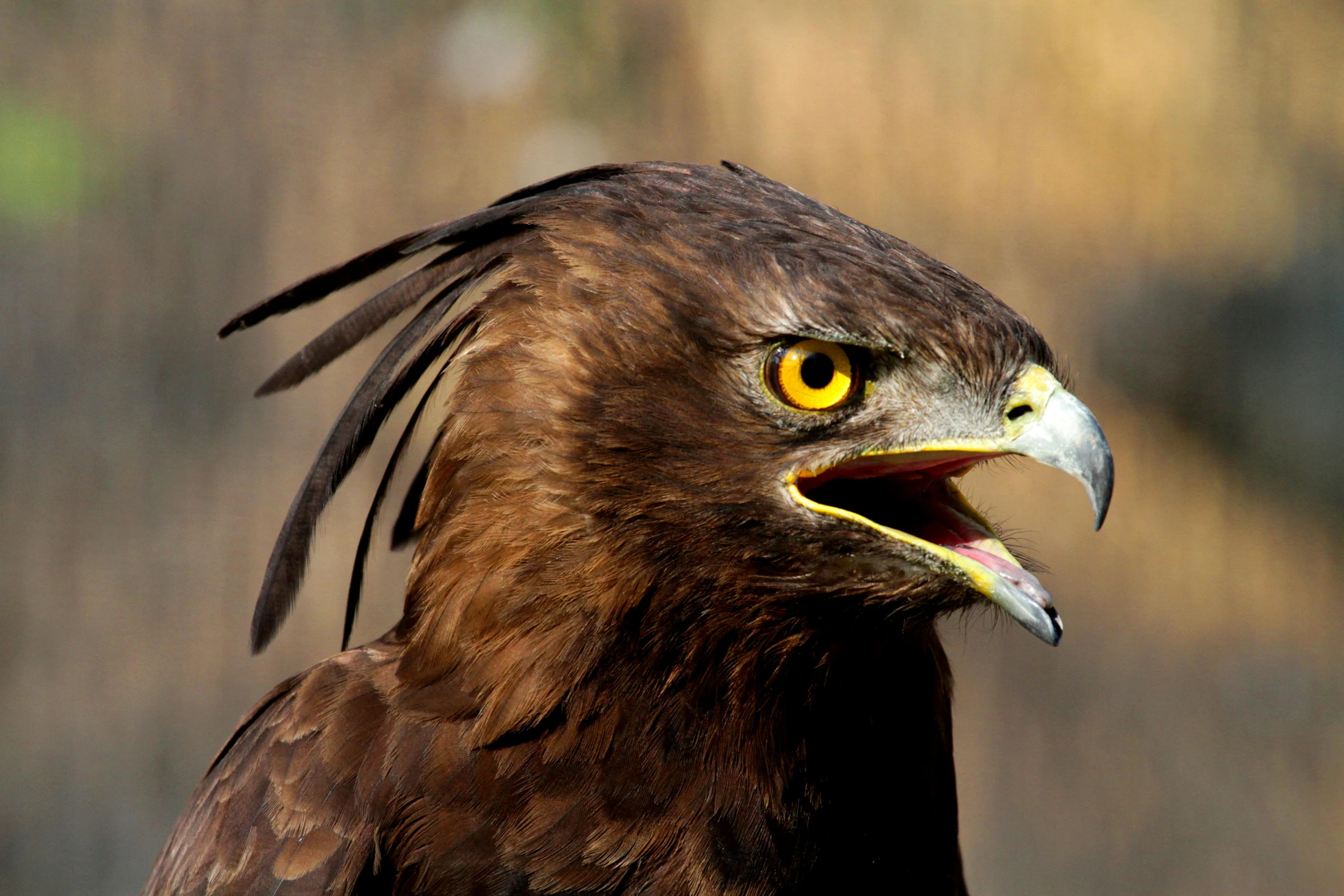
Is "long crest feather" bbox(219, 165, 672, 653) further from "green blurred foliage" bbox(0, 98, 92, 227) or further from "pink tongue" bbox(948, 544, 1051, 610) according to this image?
"green blurred foliage" bbox(0, 98, 92, 227)

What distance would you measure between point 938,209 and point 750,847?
427 centimetres

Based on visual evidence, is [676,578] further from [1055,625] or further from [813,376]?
[1055,625]

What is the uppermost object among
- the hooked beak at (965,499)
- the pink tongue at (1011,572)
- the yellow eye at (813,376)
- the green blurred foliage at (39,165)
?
the green blurred foliage at (39,165)

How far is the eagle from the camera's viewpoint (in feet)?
6.39

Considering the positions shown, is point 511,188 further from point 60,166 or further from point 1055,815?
point 1055,815

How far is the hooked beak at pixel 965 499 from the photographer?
1.91 metres

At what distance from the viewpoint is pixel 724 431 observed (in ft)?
6.50

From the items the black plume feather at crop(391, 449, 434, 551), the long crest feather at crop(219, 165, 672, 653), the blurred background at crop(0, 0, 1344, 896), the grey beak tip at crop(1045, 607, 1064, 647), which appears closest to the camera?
the grey beak tip at crop(1045, 607, 1064, 647)

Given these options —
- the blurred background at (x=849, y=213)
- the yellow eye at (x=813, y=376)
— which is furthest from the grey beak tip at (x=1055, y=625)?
the blurred background at (x=849, y=213)

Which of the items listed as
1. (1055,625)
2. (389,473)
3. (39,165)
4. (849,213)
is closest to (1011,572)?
(1055,625)

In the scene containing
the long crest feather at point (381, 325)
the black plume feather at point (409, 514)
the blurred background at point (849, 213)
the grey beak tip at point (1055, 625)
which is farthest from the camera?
the blurred background at point (849, 213)

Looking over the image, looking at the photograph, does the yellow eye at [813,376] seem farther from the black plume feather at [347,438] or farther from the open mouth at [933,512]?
the black plume feather at [347,438]

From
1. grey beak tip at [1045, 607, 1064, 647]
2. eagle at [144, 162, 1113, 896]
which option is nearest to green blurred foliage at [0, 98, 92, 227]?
eagle at [144, 162, 1113, 896]

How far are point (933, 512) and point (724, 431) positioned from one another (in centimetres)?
42
